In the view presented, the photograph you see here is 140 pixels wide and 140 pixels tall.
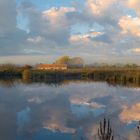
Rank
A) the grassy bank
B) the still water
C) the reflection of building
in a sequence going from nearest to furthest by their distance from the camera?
the still water
the grassy bank
the reflection of building

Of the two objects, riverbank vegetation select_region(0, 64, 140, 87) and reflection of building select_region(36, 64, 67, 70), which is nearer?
riverbank vegetation select_region(0, 64, 140, 87)

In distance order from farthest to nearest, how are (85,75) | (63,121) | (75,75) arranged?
1. (75,75)
2. (85,75)
3. (63,121)

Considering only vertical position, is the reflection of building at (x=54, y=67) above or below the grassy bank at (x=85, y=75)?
above

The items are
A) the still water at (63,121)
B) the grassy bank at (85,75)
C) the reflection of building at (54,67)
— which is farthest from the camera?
the reflection of building at (54,67)

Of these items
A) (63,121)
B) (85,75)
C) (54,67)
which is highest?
(54,67)

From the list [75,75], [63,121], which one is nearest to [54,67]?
[75,75]

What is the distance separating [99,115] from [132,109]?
2.85 m

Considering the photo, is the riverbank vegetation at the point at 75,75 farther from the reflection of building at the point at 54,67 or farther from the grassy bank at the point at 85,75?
the reflection of building at the point at 54,67

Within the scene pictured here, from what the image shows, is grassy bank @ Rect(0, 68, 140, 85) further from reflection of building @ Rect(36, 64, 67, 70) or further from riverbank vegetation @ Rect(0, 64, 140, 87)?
reflection of building @ Rect(36, 64, 67, 70)

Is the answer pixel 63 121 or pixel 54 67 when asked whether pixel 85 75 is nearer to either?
pixel 54 67

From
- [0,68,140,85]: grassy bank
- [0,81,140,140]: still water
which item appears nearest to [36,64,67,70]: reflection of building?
[0,68,140,85]: grassy bank

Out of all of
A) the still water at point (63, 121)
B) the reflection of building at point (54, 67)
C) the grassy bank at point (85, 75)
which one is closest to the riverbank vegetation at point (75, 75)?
the grassy bank at point (85, 75)

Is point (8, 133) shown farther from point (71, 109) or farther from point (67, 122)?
point (71, 109)

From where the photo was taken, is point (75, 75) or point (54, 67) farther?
point (54, 67)
